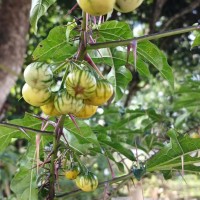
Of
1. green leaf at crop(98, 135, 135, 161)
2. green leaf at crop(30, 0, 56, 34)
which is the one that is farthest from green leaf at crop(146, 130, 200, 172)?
green leaf at crop(30, 0, 56, 34)

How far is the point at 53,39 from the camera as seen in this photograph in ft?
2.00

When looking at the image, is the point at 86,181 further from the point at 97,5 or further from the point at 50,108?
the point at 97,5

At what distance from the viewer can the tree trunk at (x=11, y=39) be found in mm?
1743

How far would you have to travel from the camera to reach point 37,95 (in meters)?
0.51

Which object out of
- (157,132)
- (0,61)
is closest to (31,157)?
(157,132)

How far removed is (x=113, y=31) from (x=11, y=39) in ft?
4.16

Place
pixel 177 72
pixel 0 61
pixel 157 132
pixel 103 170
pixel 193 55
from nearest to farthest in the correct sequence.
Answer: pixel 157 132, pixel 0 61, pixel 103 170, pixel 193 55, pixel 177 72

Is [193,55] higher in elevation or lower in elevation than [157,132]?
higher

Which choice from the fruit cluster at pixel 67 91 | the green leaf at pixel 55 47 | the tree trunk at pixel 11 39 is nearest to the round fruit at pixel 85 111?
the fruit cluster at pixel 67 91

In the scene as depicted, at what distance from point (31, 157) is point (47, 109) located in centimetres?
21

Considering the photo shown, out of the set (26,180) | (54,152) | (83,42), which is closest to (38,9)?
(83,42)

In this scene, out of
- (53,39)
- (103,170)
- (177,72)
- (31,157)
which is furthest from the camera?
(177,72)

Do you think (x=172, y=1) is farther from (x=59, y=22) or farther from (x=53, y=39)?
(x=53, y=39)

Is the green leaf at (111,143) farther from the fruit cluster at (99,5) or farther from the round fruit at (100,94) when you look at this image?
the fruit cluster at (99,5)
